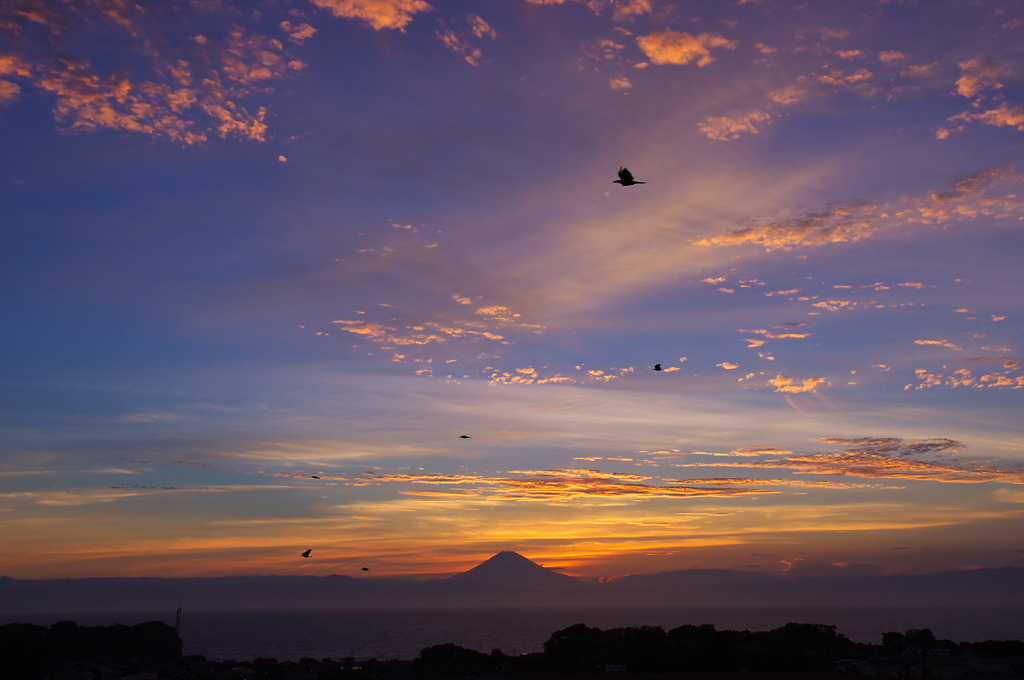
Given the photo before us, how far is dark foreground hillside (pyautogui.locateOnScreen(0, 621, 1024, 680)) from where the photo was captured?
5728cm

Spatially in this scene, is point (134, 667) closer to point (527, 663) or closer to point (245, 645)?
point (527, 663)

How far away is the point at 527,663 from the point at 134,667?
46.0 metres

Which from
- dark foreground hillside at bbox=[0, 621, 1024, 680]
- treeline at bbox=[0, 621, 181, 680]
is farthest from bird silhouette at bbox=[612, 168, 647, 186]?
treeline at bbox=[0, 621, 181, 680]

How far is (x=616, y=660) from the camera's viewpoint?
63594 mm

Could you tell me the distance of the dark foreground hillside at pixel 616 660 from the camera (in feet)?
188

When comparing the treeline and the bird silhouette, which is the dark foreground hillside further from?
the bird silhouette

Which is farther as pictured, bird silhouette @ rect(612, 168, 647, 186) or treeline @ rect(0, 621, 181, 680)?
treeline @ rect(0, 621, 181, 680)

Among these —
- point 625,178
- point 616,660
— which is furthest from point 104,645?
point 625,178

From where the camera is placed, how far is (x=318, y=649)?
168 m

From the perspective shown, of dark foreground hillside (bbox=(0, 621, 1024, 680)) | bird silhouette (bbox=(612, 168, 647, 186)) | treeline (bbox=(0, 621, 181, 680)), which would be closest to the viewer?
bird silhouette (bbox=(612, 168, 647, 186))

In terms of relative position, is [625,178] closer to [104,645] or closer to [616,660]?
[616,660]

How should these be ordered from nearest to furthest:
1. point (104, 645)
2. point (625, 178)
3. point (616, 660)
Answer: point (625, 178) < point (616, 660) < point (104, 645)

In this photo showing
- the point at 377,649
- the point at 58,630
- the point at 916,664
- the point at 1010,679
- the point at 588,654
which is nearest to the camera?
the point at 1010,679

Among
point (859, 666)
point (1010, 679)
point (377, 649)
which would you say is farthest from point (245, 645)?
point (1010, 679)
